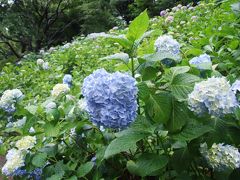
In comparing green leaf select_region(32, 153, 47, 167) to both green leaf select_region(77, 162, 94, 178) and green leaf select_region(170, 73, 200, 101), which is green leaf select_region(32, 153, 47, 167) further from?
green leaf select_region(170, 73, 200, 101)

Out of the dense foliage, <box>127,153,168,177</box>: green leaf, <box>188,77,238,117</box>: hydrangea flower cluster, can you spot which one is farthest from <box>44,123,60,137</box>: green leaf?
<box>188,77,238,117</box>: hydrangea flower cluster

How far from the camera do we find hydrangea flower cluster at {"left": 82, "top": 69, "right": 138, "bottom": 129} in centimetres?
103

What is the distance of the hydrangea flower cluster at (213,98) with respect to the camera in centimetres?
101

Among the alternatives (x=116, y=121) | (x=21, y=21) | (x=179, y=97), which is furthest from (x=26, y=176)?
Answer: (x=21, y=21)

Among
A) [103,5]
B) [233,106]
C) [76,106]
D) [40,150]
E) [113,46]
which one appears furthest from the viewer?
[103,5]

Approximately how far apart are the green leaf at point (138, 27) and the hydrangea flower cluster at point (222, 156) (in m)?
0.42

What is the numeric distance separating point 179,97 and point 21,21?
37.1 feet

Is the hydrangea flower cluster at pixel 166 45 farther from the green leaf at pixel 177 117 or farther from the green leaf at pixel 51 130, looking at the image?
the green leaf at pixel 51 130

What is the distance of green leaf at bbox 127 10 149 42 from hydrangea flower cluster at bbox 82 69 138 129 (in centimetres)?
19

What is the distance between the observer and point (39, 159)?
142cm

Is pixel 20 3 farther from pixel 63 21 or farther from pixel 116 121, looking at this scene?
pixel 116 121

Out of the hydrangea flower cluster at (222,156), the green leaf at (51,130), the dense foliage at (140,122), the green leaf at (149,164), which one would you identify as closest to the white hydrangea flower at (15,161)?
the dense foliage at (140,122)

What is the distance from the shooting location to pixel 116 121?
1048mm

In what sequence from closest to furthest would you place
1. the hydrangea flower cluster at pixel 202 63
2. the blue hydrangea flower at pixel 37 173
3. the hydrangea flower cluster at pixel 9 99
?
the hydrangea flower cluster at pixel 202 63, the blue hydrangea flower at pixel 37 173, the hydrangea flower cluster at pixel 9 99
